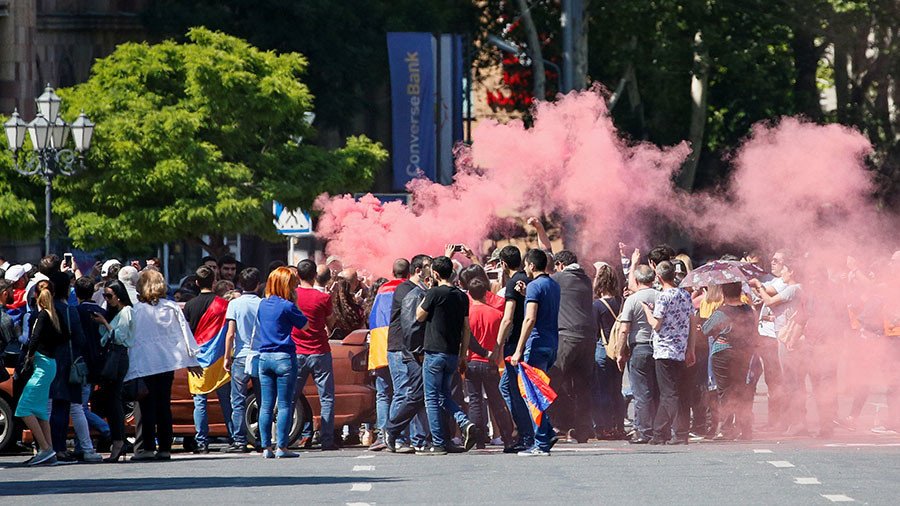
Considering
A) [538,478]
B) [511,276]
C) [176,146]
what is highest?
[176,146]

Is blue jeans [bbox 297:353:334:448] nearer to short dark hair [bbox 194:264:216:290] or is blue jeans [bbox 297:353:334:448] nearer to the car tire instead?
the car tire

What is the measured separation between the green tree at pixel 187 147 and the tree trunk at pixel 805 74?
14.0 metres

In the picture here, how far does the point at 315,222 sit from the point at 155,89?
4.37 metres

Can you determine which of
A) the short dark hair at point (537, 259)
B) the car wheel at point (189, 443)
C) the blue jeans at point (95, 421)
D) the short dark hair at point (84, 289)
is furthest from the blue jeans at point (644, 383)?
the short dark hair at point (84, 289)

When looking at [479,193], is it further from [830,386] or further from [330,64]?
[330,64]

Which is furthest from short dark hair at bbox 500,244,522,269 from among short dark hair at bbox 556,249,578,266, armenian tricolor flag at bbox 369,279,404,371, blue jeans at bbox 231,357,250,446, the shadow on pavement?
the shadow on pavement

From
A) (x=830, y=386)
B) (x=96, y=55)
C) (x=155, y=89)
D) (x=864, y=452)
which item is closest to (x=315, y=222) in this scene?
(x=155, y=89)

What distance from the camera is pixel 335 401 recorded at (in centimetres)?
1852

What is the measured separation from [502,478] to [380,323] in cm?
341

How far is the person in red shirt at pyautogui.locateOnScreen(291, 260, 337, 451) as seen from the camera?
1769 cm

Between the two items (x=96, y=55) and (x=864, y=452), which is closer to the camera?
(x=864, y=452)

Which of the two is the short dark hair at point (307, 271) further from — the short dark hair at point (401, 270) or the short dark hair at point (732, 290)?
the short dark hair at point (732, 290)

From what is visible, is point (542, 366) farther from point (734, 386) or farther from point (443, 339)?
point (734, 386)

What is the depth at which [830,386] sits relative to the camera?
19141 mm
